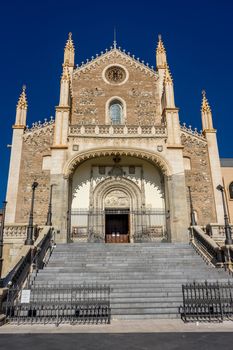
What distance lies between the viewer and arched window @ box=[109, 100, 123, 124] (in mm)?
26848

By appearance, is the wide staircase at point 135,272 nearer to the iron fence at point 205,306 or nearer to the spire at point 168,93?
the iron fence at point 205,306

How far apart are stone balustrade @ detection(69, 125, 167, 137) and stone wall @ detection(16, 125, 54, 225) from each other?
9.78 feet

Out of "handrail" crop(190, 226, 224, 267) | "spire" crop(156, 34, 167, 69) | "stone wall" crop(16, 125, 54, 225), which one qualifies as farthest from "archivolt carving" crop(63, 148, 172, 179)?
"spire" crop(156, 34, 167, 69)

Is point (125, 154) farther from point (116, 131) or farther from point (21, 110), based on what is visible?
point (21, 110)

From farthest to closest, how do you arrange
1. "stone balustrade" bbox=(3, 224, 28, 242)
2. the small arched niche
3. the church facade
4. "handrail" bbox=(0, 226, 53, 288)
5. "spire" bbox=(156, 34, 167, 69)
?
1. "spire" bbox=(156, 34, 167, 69)
2. the small arched niche
3. the church facade
4. "stone balustrade" bbox=(3, 224, 28, 242)
5. "handrail" bbox=(0, 226, 53, 288)

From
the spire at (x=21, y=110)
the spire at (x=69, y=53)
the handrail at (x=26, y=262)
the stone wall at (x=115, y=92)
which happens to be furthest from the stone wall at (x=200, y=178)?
the spire at (x=21, y=110)

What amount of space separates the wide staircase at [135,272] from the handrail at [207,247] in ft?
1.94

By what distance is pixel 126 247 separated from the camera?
1664cm

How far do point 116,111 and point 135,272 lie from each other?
1802 cm

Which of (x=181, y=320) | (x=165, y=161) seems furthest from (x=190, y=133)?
(x=181, y=320)


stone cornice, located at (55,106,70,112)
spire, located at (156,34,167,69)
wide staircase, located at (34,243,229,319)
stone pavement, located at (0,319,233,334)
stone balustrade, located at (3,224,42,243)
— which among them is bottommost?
stone pavement, located at (0,319,233,334)

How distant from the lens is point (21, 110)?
25.6m

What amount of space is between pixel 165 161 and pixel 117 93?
373 inches

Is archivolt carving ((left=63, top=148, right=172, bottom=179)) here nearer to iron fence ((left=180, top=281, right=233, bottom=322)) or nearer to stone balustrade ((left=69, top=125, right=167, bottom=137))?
stone balustrade ((left=69, top=125, right=167, bottom=137))
